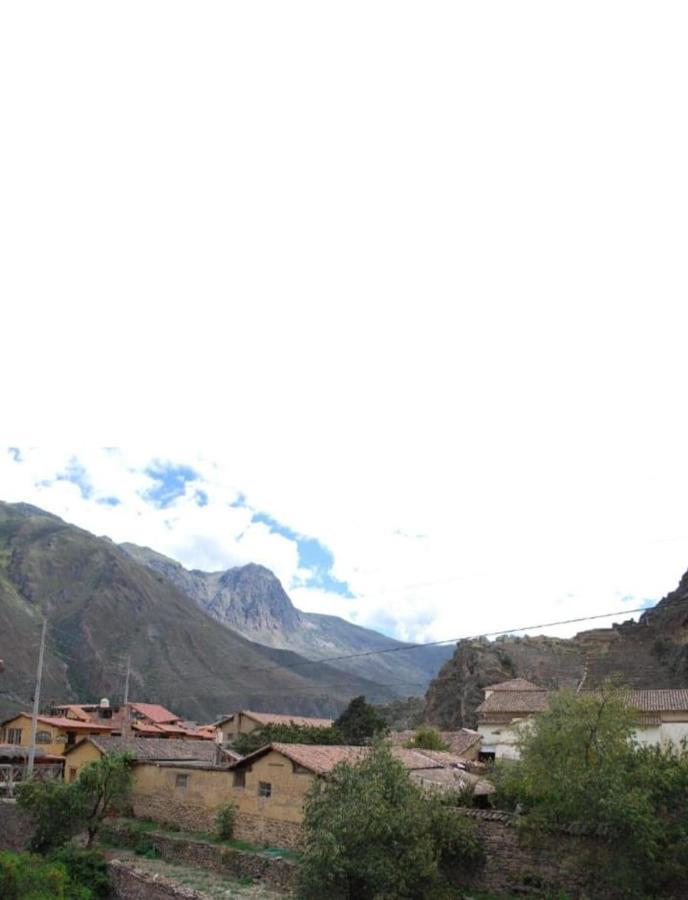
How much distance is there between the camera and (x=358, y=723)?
5244cm

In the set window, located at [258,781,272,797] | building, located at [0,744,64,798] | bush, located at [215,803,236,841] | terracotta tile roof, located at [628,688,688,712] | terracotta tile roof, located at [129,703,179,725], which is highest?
terracotta tile roof, located at [628,688,688,712]

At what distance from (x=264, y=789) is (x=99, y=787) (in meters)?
7.02

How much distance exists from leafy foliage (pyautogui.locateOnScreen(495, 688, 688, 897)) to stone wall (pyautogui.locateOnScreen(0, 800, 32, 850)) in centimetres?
2220

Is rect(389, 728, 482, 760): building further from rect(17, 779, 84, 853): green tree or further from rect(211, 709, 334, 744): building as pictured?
rect(211, 709, 334, 744): building

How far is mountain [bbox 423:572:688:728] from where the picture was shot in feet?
177

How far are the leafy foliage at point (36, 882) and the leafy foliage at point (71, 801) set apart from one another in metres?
2.79

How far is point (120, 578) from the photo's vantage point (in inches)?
6422

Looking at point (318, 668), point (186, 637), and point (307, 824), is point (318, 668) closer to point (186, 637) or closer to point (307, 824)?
point (186, 637)

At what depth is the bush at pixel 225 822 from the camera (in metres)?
26.3

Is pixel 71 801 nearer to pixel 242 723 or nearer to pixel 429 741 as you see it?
pixel 429 741

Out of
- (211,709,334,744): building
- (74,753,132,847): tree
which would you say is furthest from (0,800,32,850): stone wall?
(211,709,334,744): building

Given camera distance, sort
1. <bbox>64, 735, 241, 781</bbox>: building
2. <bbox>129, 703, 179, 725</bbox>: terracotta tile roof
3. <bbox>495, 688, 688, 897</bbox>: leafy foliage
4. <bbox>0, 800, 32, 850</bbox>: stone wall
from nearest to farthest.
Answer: <bbox>495, 688, 688, 897</bbox>: leafy foliage
<bbox>0, 800, 32, 850</bbox>: stone wall
<bbox>64, 735, 241, 781</bbox>: building
<bbox>129, 703, 179, 725</bbox>: terracotta tile roof

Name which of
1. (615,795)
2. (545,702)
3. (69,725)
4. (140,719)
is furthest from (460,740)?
(140,719)

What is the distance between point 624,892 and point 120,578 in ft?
524
